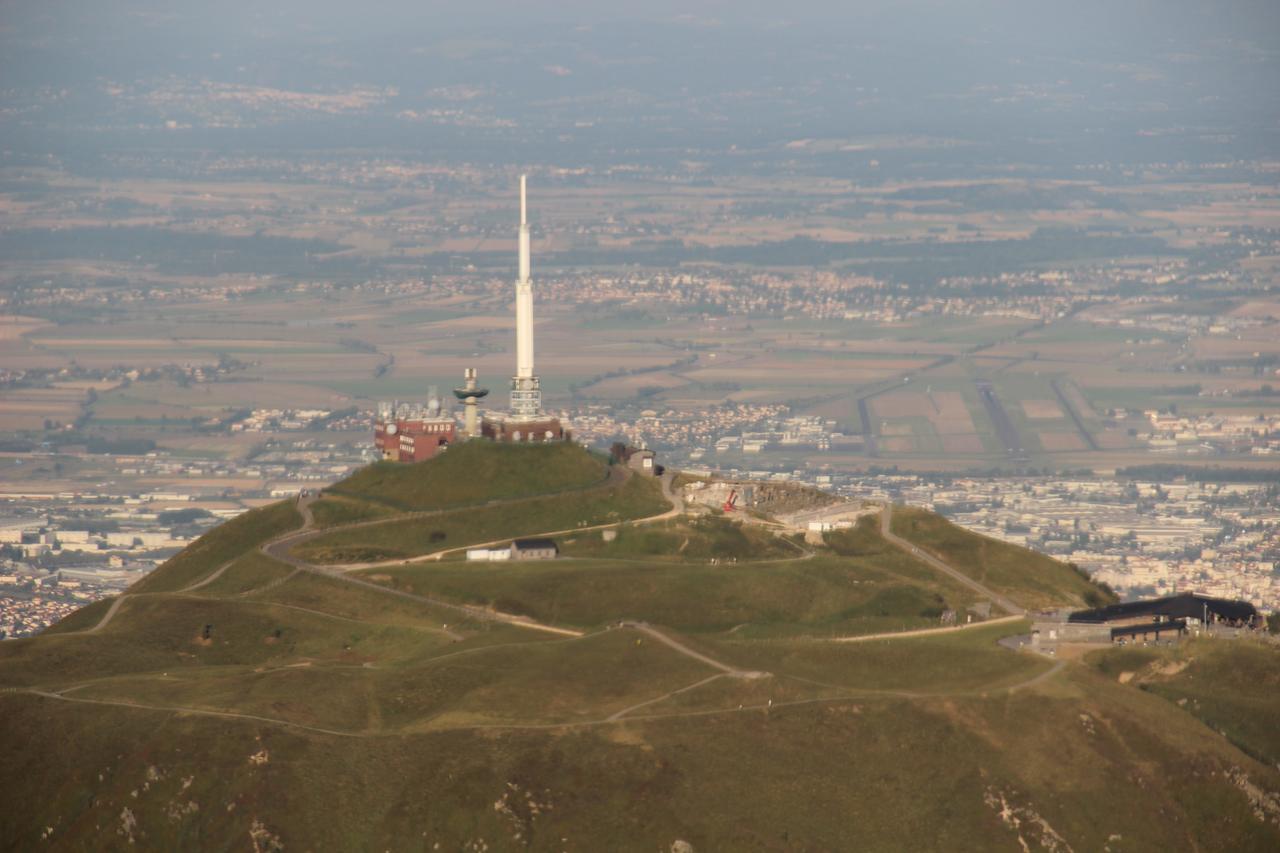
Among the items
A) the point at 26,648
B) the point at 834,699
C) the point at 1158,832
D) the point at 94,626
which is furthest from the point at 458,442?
the point at 1158,832

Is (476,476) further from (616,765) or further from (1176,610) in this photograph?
(616,765)

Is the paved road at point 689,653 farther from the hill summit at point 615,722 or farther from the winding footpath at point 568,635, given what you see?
the hill summit at point 615,722

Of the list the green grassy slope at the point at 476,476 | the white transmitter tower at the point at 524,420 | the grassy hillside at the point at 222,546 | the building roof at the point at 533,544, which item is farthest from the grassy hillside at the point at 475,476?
the building roof at the point at 533,544

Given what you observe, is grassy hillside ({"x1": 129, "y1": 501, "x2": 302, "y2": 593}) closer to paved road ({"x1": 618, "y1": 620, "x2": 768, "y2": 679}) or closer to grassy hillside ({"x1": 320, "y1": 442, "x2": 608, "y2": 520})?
grassy hillside ({"x1": 320, "y1": 442, "x2": 608, "y2": 520})

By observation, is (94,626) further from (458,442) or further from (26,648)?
(458,442)

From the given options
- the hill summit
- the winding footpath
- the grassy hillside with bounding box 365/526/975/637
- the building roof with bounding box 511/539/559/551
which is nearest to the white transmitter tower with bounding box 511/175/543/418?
the winding footpath

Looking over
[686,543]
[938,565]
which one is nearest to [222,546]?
[686,543]
